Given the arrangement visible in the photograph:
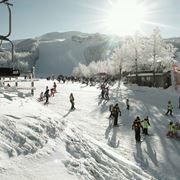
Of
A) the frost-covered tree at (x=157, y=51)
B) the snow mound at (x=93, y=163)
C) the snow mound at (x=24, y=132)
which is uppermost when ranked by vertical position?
the frost-covered tree at (x=157, y=51)

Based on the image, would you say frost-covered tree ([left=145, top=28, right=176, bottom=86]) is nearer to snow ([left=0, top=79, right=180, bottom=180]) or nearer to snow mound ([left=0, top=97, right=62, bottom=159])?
snow ([left=0, top=79, right=180, bottom=180])

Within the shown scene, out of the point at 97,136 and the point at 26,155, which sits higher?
the point at 26,155

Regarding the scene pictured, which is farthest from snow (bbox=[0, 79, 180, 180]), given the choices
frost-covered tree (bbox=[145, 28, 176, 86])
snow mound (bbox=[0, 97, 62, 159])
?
frost-covered tree (bbox=[145, 28, 176, 86])

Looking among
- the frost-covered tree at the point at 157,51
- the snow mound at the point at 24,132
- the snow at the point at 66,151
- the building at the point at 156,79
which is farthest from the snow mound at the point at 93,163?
the frost-covered tree at the point at 157,51

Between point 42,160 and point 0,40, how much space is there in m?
3.81

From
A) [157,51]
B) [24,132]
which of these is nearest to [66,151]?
[24,132]

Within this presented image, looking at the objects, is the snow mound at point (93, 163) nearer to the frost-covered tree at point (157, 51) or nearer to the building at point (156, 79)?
the building at point (156, 79)

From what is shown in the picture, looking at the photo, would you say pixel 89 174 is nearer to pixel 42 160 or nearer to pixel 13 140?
pixel 42 160

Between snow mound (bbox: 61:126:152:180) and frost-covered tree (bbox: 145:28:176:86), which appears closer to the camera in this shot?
snow mound (bbox: 61:126:152:180)

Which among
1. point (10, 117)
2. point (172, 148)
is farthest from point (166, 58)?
point (10, 117)

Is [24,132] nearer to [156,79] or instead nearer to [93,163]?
[93,163]

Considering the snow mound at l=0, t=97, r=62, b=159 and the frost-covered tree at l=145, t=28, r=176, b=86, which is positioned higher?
the frost-covered tree at l=145, t=28, r=176, b=86

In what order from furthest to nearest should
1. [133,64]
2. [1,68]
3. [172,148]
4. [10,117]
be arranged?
[133,64]
[172,148]
[10,117]
[1,68]

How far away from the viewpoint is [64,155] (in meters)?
11.7
